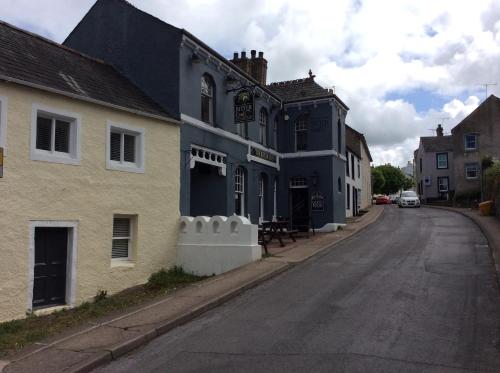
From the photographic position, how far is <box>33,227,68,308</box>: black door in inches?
440

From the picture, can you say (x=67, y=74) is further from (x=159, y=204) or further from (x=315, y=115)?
(x=315, y=115)

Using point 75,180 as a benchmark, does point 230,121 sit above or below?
above

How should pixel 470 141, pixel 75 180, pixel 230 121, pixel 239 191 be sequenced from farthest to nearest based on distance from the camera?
pixel 470 141, pixel 239 191, pixel 230 121, pixel 75 180

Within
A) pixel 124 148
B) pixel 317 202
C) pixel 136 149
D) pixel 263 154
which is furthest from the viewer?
pixel 317 202

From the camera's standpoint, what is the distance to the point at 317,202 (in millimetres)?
24562

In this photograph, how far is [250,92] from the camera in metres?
18.8

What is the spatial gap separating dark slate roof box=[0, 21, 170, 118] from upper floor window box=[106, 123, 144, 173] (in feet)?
2.01

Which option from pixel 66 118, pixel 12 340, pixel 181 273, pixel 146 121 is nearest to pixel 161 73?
pixel 146 121

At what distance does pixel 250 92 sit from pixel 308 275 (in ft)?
27.6

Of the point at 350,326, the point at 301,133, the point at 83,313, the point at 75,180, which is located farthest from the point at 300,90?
the point at 350,326

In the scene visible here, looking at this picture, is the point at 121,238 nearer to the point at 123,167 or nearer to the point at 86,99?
the point at 123,167

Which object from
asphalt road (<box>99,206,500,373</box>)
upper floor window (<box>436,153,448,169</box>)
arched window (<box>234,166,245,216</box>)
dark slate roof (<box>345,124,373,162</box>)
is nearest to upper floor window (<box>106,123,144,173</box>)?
asphalt road (<box>99,206,500,373</box>)

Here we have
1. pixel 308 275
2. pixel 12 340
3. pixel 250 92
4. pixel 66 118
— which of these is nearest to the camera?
pixel 12 340

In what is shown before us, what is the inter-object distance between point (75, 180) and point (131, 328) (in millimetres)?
4767
